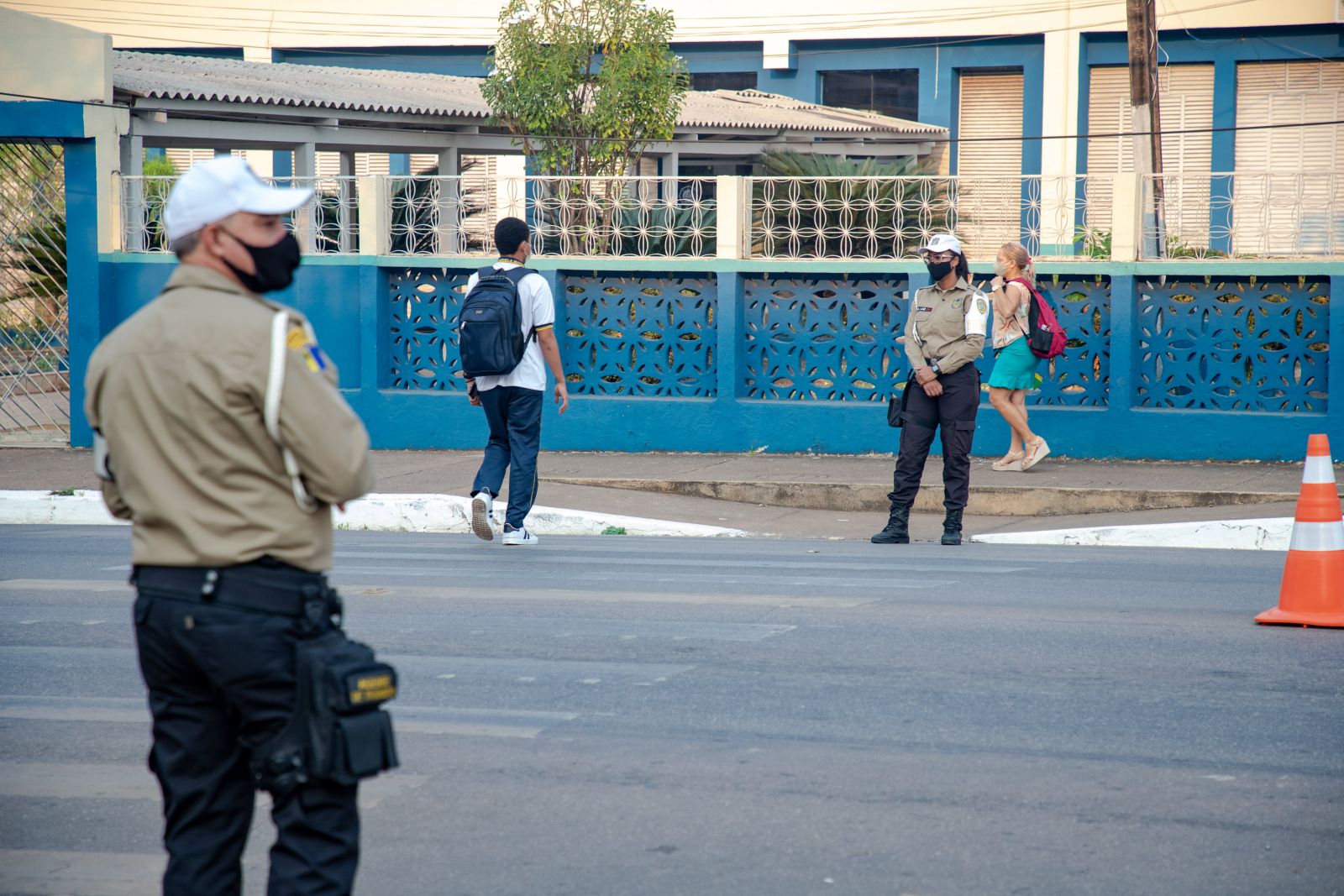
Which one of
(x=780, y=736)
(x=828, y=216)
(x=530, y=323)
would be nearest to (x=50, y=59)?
(x=828, y=216)

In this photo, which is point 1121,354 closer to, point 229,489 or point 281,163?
point 229,489

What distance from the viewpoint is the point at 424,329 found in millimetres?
15273

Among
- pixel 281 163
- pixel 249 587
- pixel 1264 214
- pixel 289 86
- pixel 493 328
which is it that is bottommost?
pixel 249 587

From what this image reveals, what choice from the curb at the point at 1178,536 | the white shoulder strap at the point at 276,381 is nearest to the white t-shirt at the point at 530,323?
the curb at the point at 1178,536

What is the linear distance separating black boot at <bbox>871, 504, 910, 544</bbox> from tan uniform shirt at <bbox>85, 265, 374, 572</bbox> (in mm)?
7484

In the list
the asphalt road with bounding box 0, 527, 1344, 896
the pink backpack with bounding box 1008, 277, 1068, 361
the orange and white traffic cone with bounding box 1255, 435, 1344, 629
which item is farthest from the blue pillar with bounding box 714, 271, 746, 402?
the orange and white traffic cone with bounding box 1255, 435, 1344, 629

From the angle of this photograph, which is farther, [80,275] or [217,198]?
[80,275]

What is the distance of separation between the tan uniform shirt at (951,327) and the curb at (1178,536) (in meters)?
1.50

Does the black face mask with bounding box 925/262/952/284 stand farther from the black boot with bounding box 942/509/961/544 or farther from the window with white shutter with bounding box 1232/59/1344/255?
the window with white shutter with bounding box 1232/59/1344/255

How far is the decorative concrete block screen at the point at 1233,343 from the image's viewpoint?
1326cm

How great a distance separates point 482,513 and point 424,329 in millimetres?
5587

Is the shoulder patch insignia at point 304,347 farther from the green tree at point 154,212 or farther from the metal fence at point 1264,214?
the green tree at point 154,212

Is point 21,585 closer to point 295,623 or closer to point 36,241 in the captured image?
point 295,623

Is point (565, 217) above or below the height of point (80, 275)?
above
